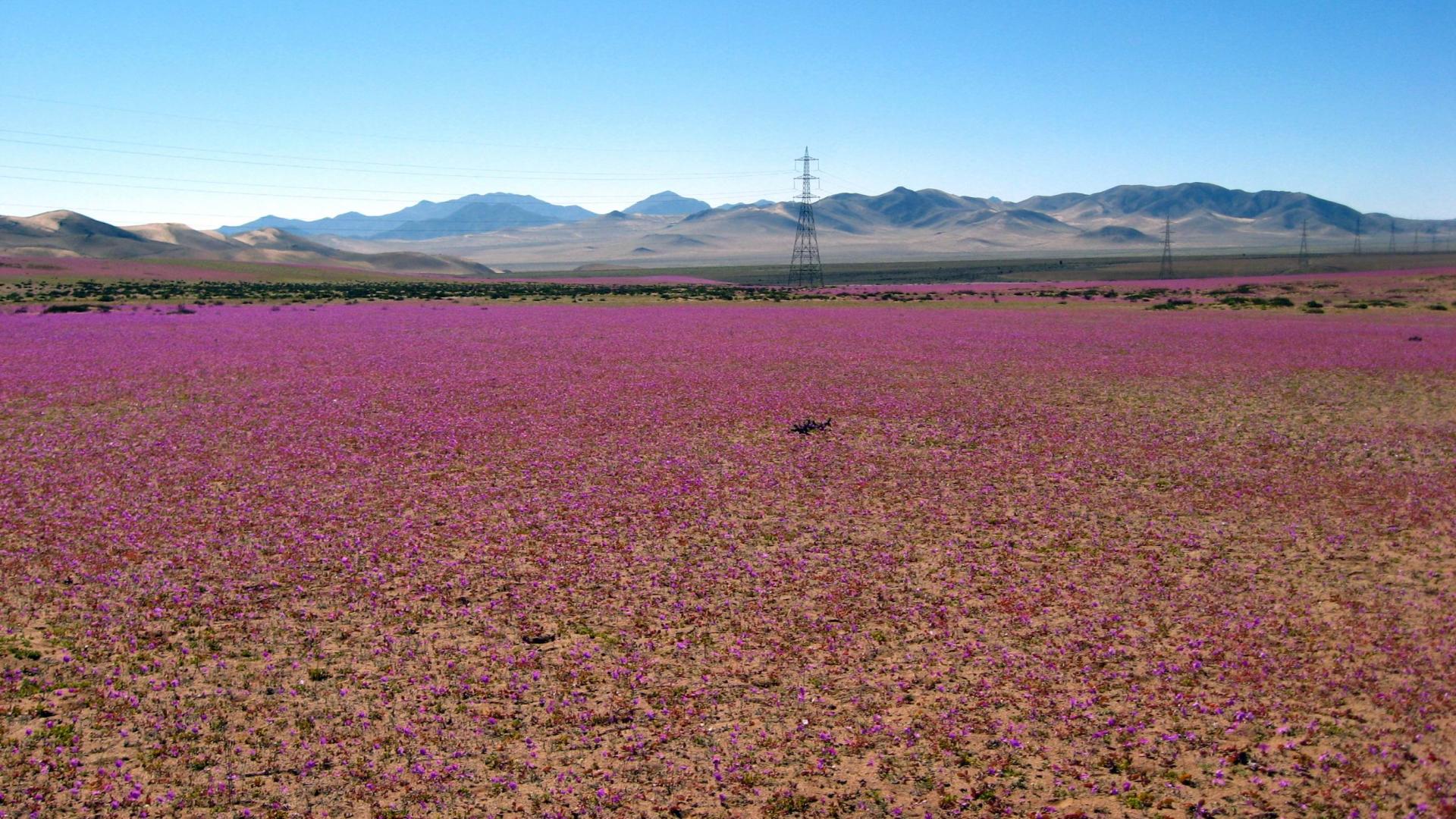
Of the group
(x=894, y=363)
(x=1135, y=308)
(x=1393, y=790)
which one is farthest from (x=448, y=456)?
(x=1135, y=308)

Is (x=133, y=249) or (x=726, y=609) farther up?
(x=133, y=249)

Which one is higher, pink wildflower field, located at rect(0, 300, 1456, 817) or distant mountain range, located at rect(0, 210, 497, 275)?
distant mountain range, located at rect(0, 210, 497, 275)

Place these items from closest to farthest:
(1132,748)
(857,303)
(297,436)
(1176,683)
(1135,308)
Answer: (1132,748) < (1176,683) < (297,436) < (1135,308) < (857,303)

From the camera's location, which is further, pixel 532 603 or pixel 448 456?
pixel 448 456

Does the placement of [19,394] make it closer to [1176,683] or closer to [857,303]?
[1176,683]

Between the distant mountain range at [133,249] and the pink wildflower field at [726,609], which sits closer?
the pink wildflower field at [726,609]

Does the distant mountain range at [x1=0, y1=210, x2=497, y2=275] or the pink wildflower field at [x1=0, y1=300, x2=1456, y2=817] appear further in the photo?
the distant mountain range at [x1=0, y1=210, x2=497, y2=275]

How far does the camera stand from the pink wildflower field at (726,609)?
21.0ft

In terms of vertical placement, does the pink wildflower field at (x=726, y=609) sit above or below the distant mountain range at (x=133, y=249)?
below

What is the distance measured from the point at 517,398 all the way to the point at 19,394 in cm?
1167

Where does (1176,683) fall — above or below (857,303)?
below

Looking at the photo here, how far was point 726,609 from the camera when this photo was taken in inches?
367

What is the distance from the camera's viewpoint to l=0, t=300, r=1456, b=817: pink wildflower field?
6.41 meters

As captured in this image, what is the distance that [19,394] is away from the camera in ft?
74.1
